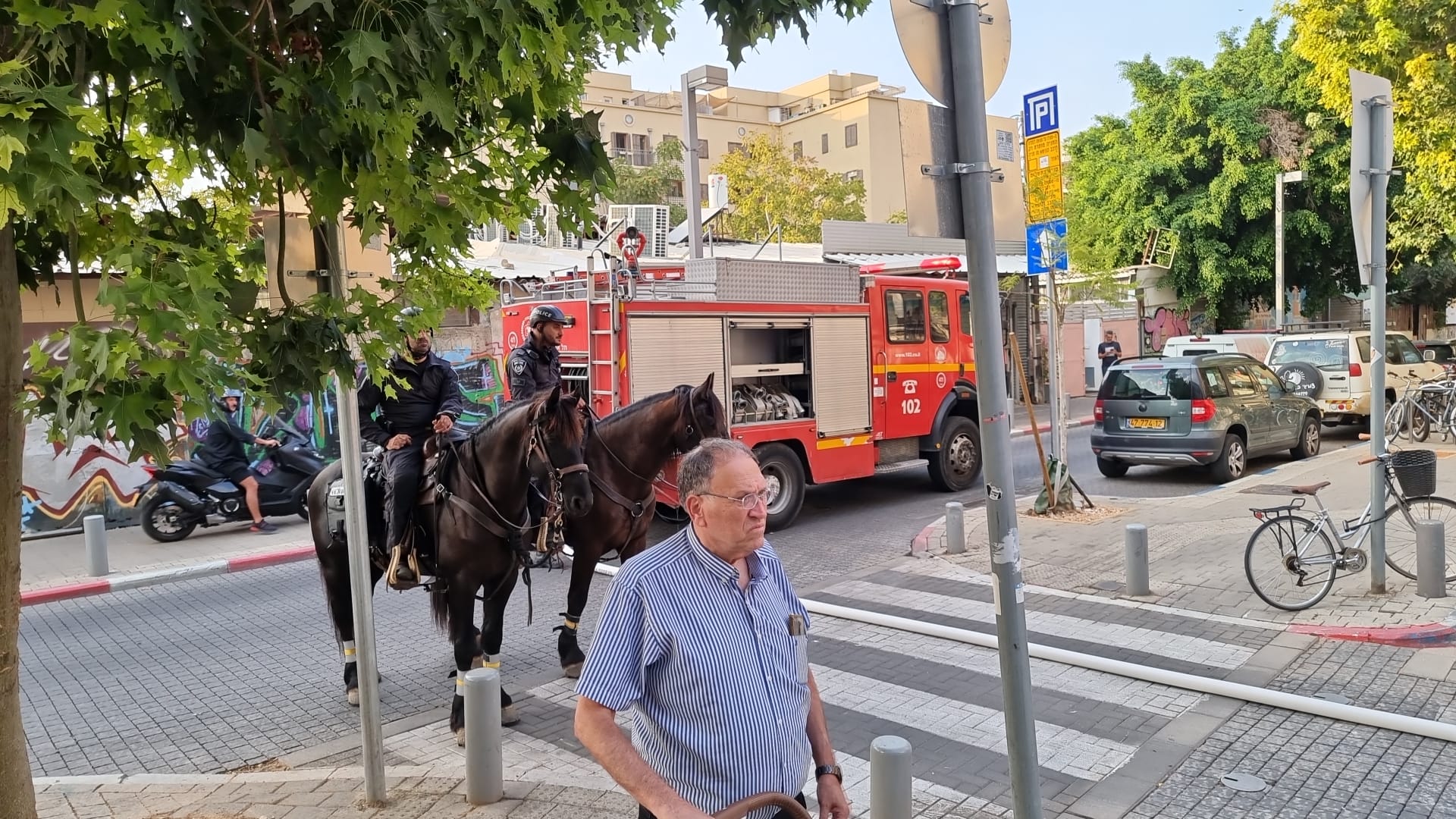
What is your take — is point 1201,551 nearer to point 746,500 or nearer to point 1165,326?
point 746,500

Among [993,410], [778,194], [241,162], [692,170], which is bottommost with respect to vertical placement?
[993,410]

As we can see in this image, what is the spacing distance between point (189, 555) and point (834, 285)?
8.43 metres

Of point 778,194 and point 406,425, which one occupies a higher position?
point 778,194

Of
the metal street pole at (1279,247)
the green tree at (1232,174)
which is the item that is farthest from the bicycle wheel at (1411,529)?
the green tree at (1232,174)

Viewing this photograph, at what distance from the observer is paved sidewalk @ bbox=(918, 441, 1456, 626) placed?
22.9 ft

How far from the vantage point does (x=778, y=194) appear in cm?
3078

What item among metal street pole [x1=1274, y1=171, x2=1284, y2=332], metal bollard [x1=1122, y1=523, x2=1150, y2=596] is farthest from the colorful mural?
metal street pole [x1=1274, y1=171, x2=1284, y2=332]

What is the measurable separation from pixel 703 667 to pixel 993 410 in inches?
55.3

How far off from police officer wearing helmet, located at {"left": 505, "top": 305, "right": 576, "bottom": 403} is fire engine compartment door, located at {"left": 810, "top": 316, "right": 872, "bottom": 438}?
4.73m

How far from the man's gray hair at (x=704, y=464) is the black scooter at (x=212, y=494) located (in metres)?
10.9

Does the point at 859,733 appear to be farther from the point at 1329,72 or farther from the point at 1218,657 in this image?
the point at 1329,72

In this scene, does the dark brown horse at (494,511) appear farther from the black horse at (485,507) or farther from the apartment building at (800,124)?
the apartment building at (800,124)

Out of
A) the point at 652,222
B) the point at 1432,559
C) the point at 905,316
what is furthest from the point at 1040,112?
the point at 652,222

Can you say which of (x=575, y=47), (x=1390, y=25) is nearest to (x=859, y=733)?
(x=575, y=47)
